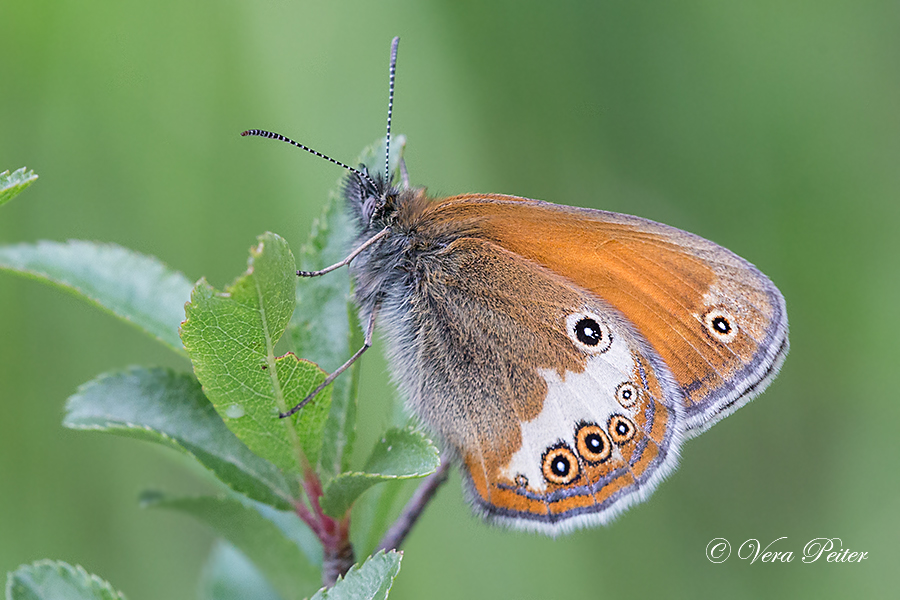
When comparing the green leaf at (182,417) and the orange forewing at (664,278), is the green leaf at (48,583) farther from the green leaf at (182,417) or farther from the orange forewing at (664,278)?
the orange forewing at (664,278)

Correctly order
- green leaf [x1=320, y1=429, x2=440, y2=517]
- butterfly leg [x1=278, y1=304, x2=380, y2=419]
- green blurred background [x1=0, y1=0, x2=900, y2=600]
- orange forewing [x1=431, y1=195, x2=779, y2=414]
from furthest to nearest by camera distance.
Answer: green blurred background [x1=0, y1=0, x2=900, y2=600]
orange forewing [x1=431, y1=195, x2=779, y2=414]
butterfly leg [x1=278, y1=304, x2=380, y2=419]
green leaf [x1=320, y1=429, x2=440, y2=517]

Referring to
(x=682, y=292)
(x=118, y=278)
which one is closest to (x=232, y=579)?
(x=118, y=278)

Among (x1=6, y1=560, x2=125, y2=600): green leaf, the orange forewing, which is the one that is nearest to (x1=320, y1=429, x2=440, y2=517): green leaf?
(x1=6, y1=560, x2=125, y2=600): green leaf

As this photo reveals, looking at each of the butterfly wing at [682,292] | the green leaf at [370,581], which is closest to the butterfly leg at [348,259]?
the butterfly wing at [682,292]

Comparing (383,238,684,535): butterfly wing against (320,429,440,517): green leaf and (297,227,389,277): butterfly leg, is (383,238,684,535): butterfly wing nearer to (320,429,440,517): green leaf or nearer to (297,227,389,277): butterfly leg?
(297,227,389,277): butterfly leg

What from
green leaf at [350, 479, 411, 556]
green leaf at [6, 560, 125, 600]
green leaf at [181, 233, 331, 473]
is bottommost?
green leaf at [6, 560, 125, 600]

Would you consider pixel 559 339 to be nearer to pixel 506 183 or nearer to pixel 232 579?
pixel 232 579

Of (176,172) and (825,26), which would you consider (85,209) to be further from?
(825,26)
